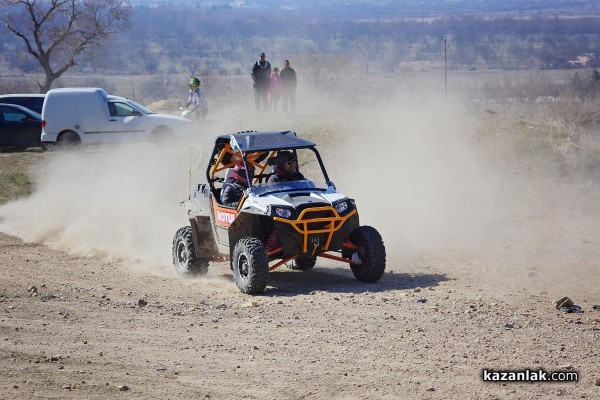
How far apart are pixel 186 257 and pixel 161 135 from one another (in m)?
15.1

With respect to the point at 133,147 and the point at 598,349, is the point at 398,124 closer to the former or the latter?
the point at 133,147

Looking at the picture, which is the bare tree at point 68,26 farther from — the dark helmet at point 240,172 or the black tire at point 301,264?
the dark helmet at point 240,172

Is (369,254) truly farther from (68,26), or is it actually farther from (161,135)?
(68,26)

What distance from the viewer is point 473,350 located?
9.10m

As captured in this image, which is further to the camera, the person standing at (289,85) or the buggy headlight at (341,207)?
the person standing at (289,85)

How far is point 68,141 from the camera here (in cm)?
2925

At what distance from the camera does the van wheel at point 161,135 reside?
29.0 meters

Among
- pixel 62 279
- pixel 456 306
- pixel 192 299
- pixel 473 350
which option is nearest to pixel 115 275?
pixel 62 279

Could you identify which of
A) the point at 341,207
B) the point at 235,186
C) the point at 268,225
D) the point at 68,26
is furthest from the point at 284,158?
the point at 68,26

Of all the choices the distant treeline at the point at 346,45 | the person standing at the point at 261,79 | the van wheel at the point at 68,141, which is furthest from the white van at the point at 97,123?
the distant treeline at the point at 346,45

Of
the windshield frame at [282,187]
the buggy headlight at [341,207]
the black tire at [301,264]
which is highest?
the windshield frame at [282,187]

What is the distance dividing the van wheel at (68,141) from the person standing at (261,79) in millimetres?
6521

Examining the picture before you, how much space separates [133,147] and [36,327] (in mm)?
18720

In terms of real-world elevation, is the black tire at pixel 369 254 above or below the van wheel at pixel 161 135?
above
